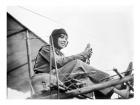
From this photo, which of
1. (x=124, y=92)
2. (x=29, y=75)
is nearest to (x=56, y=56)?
(x=29, y=75)

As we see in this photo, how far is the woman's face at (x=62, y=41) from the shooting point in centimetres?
313

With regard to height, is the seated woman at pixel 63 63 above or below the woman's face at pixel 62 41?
below

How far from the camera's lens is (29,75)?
3.14 meters

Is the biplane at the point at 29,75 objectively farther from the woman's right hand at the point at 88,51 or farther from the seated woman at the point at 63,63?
the woman's right hand at the point at 88,51

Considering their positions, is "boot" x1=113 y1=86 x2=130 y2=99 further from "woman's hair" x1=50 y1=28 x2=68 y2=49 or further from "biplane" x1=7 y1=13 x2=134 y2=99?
"woman's hair" x1=50 y1=28 x2=68 y2=49

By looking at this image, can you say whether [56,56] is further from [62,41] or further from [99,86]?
[99,86]

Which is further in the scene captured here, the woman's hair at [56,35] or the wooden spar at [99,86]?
the woman's hair at [56,35]

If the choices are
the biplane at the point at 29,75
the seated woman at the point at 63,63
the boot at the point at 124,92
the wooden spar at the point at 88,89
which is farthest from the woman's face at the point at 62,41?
the boot at the point at 124,92

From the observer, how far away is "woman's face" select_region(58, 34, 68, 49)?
10.3ft

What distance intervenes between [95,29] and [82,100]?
529mm

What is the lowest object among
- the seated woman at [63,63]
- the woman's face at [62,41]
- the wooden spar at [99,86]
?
the wooden spar at [99,86]

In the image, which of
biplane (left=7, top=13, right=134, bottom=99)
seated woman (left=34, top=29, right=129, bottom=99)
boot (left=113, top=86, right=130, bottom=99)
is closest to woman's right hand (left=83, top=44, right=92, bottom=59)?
seated woman (left=34, top=29, right=129, bottom=99)

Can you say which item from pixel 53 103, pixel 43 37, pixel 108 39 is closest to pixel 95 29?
pixel 108 39
